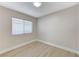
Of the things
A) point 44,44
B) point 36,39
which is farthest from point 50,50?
point 36,39

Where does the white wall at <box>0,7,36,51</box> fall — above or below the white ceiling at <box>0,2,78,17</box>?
below

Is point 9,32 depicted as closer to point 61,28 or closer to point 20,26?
point 20,26

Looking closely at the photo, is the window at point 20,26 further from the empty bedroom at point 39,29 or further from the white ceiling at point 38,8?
the white ceiling at point 38,8

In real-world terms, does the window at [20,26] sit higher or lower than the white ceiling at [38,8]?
lower

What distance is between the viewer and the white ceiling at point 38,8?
53.3 inches

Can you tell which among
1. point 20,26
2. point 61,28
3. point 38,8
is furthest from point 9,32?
point 61,28

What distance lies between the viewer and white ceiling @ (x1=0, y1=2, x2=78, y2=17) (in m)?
1.35

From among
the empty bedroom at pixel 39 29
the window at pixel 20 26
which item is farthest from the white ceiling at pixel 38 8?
the window at pixel 20 26

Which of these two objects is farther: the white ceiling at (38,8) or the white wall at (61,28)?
the white wall at (61,28)

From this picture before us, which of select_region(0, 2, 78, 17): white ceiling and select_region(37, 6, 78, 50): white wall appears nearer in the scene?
select_region(0, 2, 78, 17): white ceiling

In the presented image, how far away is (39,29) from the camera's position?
1530 millimetres

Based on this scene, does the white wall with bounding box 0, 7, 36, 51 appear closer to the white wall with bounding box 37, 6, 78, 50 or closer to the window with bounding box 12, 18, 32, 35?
the window with bounding box 12, 18, 32, 35

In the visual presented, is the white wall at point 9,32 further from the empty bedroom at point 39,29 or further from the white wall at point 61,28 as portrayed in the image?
the white wall at point 61,28

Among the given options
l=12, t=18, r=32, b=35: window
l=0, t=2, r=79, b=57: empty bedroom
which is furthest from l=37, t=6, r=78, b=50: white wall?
l=12, t=18, r=32, b=35: window
